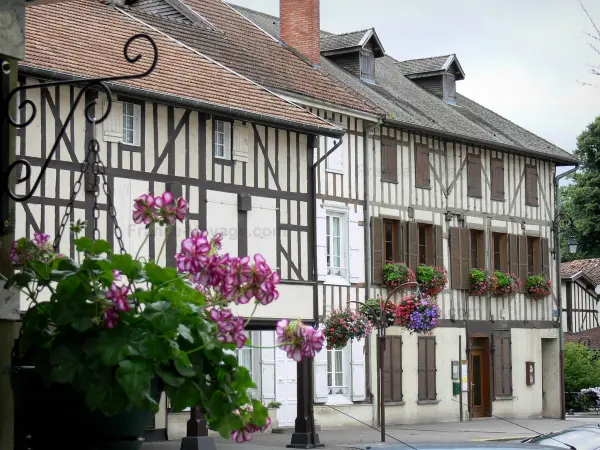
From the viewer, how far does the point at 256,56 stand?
27.4m

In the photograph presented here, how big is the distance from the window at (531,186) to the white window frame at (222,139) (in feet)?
45.4

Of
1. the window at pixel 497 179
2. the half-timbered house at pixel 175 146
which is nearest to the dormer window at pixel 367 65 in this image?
the window at pixel 497 179

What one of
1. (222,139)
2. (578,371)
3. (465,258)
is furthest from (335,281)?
(578,371)

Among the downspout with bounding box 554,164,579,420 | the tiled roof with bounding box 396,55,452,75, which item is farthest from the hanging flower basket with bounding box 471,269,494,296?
the tiled roof with bounding box 396,55,452,75

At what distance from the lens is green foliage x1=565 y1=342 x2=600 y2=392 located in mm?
39562

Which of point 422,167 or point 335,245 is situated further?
point 422,167

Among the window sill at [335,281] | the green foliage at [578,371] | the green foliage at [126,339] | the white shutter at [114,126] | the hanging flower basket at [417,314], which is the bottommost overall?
the green foliage at [578,371]

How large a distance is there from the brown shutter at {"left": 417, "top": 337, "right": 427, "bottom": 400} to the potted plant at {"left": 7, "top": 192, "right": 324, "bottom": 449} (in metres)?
25.2

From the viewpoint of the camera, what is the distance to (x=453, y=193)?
30.8 meters

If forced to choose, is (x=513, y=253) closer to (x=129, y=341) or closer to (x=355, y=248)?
(x=355, y=248)

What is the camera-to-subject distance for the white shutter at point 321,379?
25625 mm

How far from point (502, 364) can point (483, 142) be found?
18.9 ft

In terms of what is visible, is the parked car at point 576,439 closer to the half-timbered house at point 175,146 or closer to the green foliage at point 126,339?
the green foliage at point 126,339

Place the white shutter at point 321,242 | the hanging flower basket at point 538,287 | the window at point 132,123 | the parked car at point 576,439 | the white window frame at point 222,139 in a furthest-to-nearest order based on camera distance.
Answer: the hanging flower basket at point 538,287 < the white shutter at point 321,242 < the white window frame at point 222,139 < the window at point 132,123 < the parked car at point 576,439
